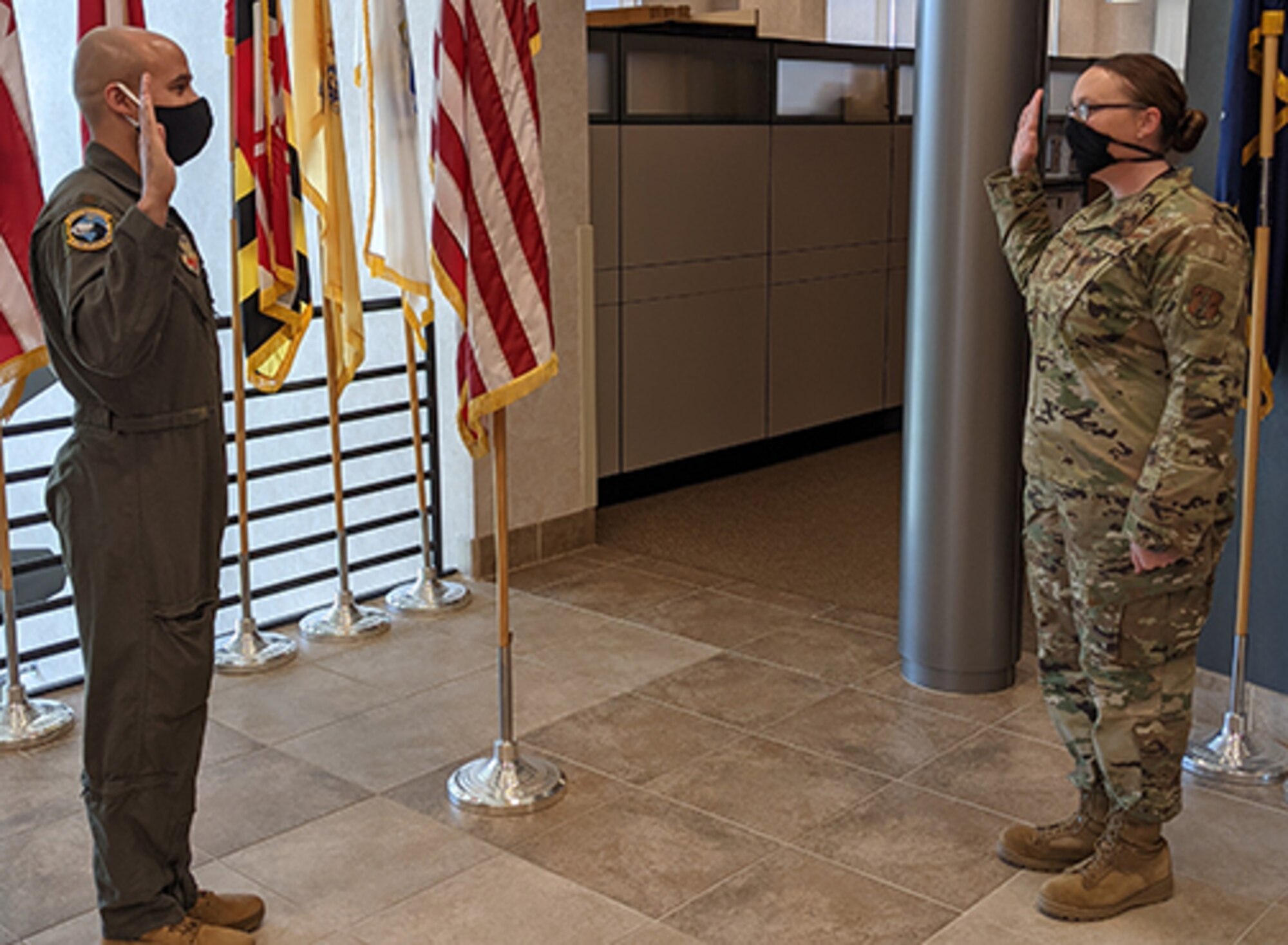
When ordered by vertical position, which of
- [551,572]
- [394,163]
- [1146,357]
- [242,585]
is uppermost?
[394,163]

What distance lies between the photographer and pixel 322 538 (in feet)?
18.2

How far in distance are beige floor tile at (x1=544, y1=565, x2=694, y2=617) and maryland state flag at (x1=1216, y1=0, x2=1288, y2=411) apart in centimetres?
244

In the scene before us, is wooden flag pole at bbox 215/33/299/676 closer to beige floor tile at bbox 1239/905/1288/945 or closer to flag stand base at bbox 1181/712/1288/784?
flag stand base at bbox 1181/712/1288/784

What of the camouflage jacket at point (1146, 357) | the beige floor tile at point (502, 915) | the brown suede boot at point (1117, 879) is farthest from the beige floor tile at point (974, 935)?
the camouflage jacket at point (1146, 357)

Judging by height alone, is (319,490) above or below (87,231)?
below

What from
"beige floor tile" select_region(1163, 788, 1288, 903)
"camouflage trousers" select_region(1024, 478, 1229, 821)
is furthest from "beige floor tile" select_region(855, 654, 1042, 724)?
"camouflage trousers" select_region(1024, 478, 1229, 821)

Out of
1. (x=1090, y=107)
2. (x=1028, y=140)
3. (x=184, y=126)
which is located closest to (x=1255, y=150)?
(x=1028, y=140)

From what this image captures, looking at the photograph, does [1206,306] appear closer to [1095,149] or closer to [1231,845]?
[1095,149]

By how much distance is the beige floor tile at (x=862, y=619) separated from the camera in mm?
5195

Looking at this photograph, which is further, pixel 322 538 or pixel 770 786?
pixel 322 538

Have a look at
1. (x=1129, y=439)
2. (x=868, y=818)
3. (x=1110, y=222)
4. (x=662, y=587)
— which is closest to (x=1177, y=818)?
(x=868, y=818)

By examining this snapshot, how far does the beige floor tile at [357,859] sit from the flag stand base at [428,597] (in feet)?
5.47

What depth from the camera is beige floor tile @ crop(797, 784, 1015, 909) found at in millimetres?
3377

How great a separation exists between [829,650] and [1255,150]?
2093 mm
